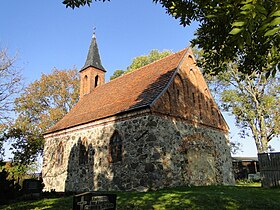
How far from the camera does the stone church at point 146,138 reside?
12.2 meters

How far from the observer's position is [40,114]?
3008 cm

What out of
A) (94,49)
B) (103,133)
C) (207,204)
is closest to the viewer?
(207,204)

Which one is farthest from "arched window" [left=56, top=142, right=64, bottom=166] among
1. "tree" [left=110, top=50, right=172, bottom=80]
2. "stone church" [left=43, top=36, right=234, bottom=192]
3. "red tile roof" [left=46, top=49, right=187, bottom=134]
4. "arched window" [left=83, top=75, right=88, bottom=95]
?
"tree" [left=110, top=50, right=172, bottom=80]

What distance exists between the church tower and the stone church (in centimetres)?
421

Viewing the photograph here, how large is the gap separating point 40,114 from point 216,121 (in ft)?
72.8

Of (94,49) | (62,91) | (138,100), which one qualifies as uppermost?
(94,49)

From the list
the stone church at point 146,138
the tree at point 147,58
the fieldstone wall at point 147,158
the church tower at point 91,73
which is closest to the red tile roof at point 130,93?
the stone church at point 146,138

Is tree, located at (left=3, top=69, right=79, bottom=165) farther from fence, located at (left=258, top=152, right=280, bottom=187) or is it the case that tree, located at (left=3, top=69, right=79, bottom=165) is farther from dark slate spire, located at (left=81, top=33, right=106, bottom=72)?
fence, located at (left=258, top=152, right=280, bottom=187)

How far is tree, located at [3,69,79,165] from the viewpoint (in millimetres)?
26828

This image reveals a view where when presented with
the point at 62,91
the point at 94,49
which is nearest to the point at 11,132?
the point at 62,91

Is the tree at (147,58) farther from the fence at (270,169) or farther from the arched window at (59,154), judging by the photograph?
the fence at (270,169)

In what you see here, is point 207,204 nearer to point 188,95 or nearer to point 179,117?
point 179,117

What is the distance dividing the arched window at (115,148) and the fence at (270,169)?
805 centimetres

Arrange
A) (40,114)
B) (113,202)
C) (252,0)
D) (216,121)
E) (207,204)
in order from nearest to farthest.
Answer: (252,0), (113,202), (207,204), (216,121), (40,114)
